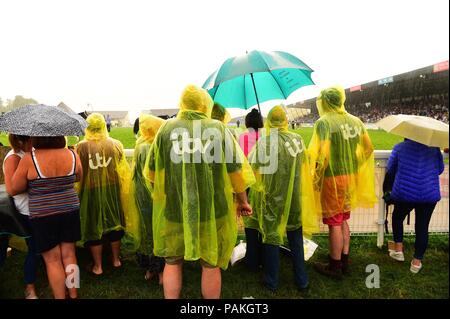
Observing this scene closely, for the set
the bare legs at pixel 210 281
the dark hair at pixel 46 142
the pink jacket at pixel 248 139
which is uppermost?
the dark hair at pixel 46 142

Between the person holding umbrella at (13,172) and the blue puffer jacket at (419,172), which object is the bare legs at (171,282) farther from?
the blue puffer jacket at (419,172)

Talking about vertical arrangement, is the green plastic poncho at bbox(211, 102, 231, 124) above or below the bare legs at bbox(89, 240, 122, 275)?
above

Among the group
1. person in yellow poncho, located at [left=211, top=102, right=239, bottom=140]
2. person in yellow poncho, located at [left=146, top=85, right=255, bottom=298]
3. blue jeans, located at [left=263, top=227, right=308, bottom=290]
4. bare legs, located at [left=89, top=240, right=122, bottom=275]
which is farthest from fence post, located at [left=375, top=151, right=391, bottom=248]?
bare legs, located at [left=89, top=240, right=122, bottom=275]

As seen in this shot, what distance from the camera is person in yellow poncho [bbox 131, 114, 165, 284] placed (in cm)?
249

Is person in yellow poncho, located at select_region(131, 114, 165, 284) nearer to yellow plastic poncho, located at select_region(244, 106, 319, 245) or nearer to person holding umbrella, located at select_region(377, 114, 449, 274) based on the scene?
yellow plastic poncho, located at select_region(244, 106, 319, 245)

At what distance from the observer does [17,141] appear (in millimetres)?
2150

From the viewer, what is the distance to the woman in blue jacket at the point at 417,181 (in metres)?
2.65

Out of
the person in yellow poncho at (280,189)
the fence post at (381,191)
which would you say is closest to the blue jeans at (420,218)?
the fence post at (381,191)

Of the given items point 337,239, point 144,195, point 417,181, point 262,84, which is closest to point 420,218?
point 417,181

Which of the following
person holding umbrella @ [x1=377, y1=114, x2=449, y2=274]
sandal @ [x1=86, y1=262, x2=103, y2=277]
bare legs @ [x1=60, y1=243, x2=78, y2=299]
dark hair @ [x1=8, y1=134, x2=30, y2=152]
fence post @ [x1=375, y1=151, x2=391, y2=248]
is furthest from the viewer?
fence post @ [x1=375, y1=151, x2=391, y2=248]

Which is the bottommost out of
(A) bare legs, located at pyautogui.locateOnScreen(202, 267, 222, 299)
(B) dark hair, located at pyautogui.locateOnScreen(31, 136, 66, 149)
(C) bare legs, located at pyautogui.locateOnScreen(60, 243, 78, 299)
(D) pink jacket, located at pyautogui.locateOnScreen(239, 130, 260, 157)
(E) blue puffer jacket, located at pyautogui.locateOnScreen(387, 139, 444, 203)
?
(A) bare legs, located at pyautogui.locateOnScreen(202, 267, 222, 299)

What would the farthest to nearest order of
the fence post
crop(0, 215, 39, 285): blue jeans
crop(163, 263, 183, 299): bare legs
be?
the fence post, crop(0, 215, 39, 285): blue jeans, crop(163, 263, 183, 299): bare legs

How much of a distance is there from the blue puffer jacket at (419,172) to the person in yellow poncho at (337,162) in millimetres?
304

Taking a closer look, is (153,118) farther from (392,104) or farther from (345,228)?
(392,104)
